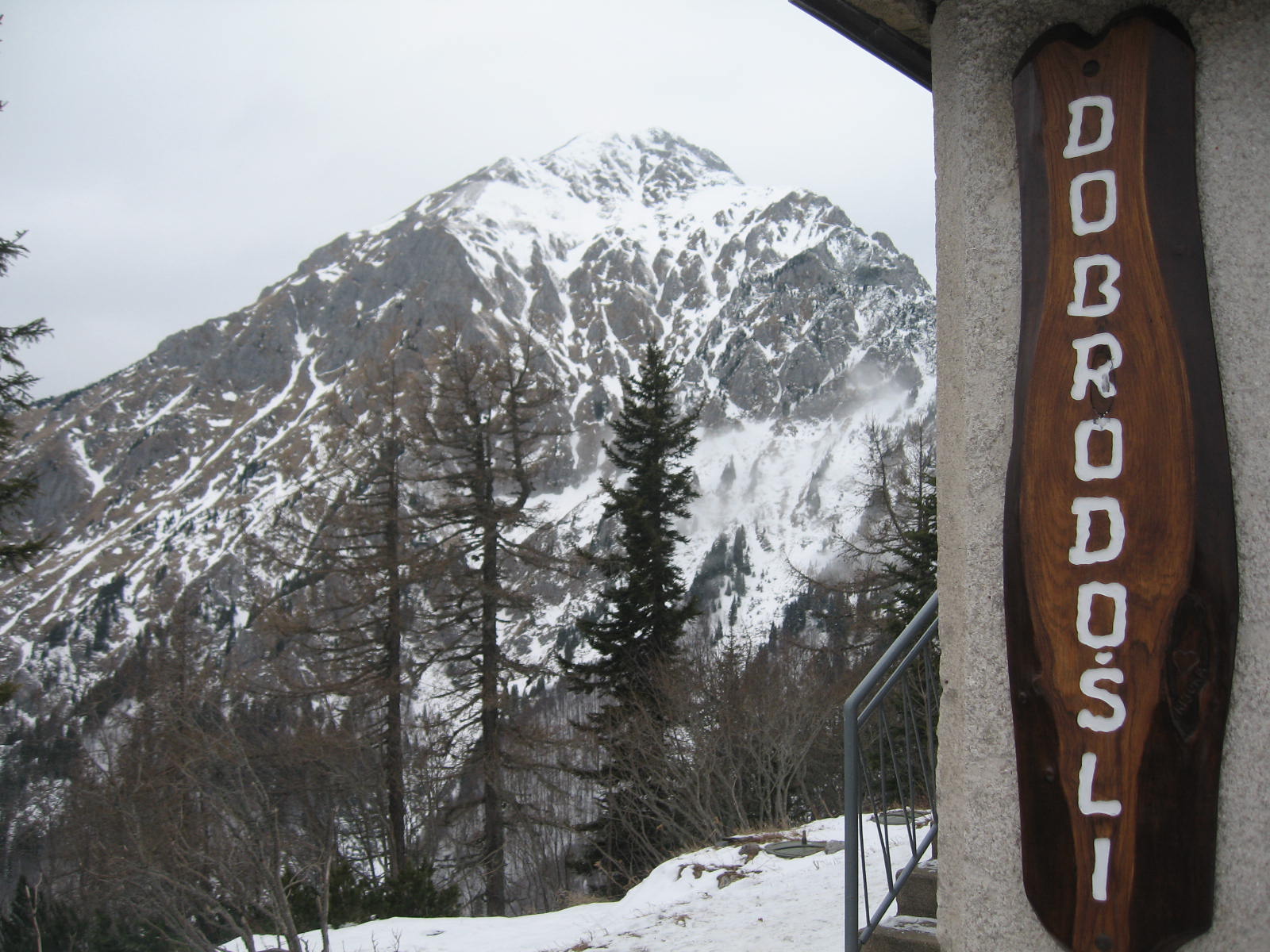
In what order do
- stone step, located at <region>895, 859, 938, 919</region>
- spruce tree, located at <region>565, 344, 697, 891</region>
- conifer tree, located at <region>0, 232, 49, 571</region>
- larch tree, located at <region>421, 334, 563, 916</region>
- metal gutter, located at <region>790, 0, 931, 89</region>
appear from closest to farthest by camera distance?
metal gutter, located at <region>790, 0, 931, 89</region> → stone step, located at <region>895, 859, 938, 919</region> → conifer tree, located at <region>0, 232, 49, 571</region> → spruce tree, located at <region>565, 344, 697, 891</region> → larch tree, located at <region>421, 334, 563, 916</region>

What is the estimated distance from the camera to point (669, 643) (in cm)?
1905

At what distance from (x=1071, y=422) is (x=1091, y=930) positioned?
1.09 metres

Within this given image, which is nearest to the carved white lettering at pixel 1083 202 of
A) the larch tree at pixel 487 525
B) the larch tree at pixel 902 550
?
the larch tree at pixel 902 550

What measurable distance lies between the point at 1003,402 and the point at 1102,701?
71 cm

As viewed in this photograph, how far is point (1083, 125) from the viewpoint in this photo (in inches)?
85.5

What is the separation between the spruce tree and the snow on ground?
6.30m

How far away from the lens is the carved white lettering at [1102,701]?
1.99 meters

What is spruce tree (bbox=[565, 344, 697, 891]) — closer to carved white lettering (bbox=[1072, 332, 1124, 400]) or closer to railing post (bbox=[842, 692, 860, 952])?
railing post (bbox=[842, 692, 860, 952])

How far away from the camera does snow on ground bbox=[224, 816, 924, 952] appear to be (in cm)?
545

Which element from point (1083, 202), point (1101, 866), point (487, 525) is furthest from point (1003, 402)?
point (487, 525)

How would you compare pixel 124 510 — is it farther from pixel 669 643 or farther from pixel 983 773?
pixel 983 773

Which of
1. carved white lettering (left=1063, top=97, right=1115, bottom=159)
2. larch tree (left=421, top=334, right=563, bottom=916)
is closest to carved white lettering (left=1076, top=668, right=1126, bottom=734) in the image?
carved white lettering (left=1063, top=97, right=1115, bottom=159)

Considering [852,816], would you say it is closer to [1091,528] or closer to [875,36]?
[1091,528]

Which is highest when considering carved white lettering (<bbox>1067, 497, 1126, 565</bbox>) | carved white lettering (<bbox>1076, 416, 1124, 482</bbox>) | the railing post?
carved white lettering (<bbox>1076, 416, 1124, 482</bbox>)
